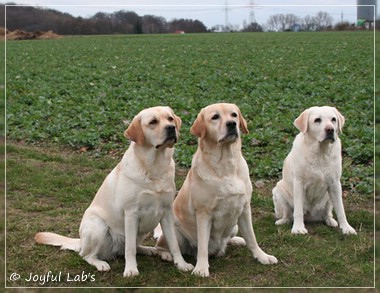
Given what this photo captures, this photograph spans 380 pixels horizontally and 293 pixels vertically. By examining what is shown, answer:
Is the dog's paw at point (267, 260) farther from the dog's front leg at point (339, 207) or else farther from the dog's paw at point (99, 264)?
the dog's paw at point (99, 264)

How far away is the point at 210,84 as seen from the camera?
607 inches

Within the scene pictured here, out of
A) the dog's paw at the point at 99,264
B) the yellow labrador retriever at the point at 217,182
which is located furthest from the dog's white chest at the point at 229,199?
the dog's paw at the point at 99,264

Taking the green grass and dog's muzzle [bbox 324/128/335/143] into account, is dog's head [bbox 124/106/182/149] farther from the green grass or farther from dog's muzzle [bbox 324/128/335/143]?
dog's muzzle [bbox 324/128/335/143]

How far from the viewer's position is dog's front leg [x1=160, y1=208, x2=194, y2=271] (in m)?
4.82

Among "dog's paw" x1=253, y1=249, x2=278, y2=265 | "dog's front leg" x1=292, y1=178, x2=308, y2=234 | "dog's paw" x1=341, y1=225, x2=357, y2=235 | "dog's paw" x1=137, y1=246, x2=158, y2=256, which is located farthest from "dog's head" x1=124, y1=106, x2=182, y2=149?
"dog's paw" x1=341, y1=225, x2=357, y2=235

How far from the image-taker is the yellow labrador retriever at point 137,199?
4520mm

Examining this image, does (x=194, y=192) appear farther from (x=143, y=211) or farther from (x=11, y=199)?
(x=11, y=199)

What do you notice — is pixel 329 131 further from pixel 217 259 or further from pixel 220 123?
pixel 217 259

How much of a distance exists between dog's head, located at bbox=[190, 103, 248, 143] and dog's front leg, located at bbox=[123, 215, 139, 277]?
3.32 feet

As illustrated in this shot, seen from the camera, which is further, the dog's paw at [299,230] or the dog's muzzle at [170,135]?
the dog's paw at [299,230]

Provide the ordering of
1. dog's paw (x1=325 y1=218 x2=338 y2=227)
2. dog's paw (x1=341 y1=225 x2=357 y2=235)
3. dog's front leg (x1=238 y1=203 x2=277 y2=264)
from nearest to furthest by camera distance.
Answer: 1. dog's front leg (x1=238 y1=203 x2=277 y2=264)
2. dog's paw (x1=341 y1=225 x2=357 y2=235)
3. dog's paw (x1=325 y1=218 x2=338 y2=227)

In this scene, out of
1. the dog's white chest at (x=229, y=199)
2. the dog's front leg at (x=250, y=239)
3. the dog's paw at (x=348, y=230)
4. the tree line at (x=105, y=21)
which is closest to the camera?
the dog's white chest at (x=229, y=199)

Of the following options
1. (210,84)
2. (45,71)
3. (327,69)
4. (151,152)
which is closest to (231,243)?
(151,152)

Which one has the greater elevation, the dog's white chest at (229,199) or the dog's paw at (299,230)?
the dog's white chest at (229,199)
